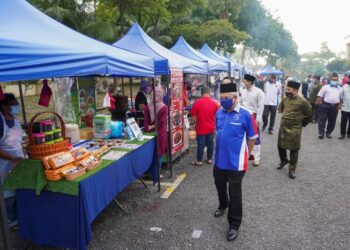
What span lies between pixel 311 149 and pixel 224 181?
5147 mm

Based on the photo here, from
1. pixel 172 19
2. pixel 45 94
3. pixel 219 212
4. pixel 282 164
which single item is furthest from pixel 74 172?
pixel 172 19

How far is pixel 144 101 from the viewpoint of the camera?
668cm

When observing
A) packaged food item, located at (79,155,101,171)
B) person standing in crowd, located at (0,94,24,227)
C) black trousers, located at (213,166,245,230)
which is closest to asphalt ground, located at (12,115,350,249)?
black trousers, located at (213,166,245,230)

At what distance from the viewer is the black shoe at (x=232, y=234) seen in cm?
370

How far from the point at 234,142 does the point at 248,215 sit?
Answer: 1.32 metres

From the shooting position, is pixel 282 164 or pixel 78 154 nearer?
pixel 78 154

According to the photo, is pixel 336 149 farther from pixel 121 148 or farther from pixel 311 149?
pixel 121 148

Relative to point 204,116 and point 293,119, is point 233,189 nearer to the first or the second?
point 293,119

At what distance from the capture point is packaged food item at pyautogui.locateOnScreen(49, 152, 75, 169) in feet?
9.95

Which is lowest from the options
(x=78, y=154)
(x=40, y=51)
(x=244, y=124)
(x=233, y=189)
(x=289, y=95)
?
(x=233, y=189)

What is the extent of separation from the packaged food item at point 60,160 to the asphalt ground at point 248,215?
3.71ft

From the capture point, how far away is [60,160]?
10.2 ft

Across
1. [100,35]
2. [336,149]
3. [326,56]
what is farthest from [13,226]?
[326,56]

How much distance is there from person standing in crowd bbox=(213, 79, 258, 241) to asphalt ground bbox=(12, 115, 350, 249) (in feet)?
1.40
